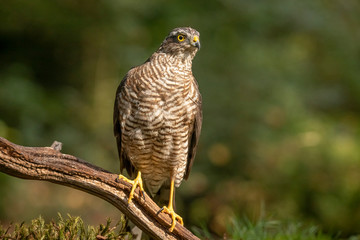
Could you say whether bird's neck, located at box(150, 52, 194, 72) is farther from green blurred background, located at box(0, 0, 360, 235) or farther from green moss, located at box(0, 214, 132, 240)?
green blurred background, located at box(0, 0, 360, 235)

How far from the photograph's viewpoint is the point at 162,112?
3.75 metres

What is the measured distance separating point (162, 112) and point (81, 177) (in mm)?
796

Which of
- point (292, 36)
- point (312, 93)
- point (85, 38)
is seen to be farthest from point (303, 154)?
point (85, 38)

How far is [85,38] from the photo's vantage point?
812 cm

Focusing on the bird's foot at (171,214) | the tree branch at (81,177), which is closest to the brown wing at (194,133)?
the bird's foot at (171,214)

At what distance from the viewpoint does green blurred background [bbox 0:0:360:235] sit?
716 cm

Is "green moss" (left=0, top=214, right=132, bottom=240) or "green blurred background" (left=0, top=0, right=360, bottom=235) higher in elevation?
"green blurred background" (left=0, top=0, right=360, bottom=235)

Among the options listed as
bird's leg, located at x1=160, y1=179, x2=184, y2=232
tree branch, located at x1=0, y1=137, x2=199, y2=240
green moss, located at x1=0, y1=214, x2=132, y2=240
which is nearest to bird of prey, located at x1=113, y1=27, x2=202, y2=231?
bird's leg, located at x1=160, y1=179, x2=184, y2=232

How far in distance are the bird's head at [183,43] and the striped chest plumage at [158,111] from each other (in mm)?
71

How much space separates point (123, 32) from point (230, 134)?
237 cm

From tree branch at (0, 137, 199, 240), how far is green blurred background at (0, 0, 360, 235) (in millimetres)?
3345

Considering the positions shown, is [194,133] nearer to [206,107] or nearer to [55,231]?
[55,231]

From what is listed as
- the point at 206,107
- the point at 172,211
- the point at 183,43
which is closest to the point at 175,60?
the point at 183,43

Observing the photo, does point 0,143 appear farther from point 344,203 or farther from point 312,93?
point 312,93
